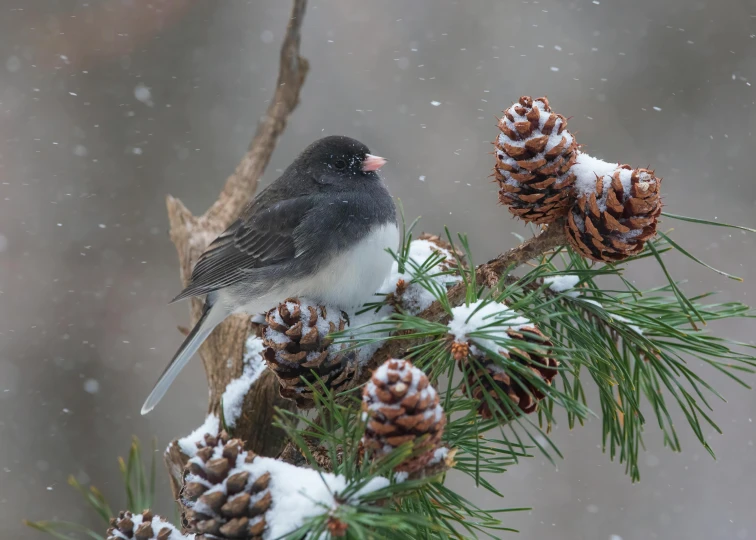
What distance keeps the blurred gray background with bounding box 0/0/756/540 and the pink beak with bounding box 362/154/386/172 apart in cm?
172

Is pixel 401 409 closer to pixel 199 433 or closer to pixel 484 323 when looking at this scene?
pixel 484 323

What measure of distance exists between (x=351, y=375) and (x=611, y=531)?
2650mm

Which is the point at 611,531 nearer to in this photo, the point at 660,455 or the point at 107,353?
the point at 660,455

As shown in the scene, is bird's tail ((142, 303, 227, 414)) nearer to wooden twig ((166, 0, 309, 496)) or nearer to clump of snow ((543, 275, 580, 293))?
wooden twig ((166, 0, 309, 496))

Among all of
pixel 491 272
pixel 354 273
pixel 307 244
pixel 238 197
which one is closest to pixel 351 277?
pixel 354 273

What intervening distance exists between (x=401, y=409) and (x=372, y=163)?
41.1 inches

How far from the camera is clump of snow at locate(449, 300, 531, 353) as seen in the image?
73 centimetres

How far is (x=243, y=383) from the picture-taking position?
124 centimetres

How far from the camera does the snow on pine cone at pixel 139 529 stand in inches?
30.5

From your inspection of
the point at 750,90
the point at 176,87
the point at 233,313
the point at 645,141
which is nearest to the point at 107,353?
the point at 176,87

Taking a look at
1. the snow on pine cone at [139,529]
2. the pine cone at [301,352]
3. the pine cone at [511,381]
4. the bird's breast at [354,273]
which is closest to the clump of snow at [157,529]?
the snow on pine cone at [139,529]

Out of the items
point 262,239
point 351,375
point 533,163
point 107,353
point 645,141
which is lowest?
Answer: point 351,375

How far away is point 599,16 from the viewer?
354 cm

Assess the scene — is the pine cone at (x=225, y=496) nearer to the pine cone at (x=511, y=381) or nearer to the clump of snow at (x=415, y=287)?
the pine cone at (x=511, y=381)
